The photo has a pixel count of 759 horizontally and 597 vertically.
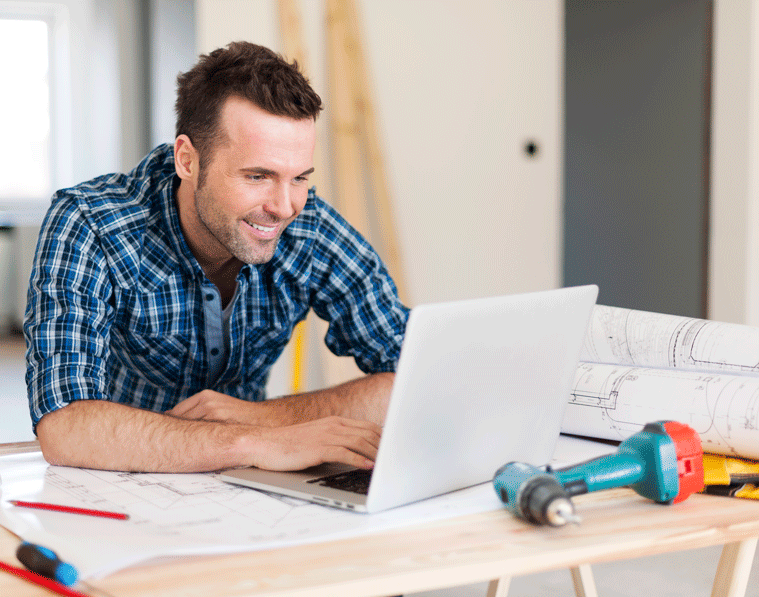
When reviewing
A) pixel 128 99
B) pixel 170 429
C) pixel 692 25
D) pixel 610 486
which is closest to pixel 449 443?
pixel 610 486

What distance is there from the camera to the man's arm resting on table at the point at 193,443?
0.92 m

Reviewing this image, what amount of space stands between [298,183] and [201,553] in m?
0.76

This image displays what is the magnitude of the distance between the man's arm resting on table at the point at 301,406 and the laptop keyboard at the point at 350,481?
0.28m

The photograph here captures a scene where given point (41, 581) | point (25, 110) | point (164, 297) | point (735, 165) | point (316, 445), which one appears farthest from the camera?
point (25, 110)

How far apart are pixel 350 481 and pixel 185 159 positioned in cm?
74

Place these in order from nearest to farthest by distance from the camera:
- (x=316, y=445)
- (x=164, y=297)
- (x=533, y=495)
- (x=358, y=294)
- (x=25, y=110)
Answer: (x=533, y=495) < (x=316, y=445) < (x=164, y=297) < (x=358, y=294) < (x=25, y=110)

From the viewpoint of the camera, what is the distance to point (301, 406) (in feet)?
4.11

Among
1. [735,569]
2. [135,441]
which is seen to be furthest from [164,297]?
[735,569]

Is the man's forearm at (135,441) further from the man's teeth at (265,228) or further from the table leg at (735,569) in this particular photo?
the table leg at (735,569)

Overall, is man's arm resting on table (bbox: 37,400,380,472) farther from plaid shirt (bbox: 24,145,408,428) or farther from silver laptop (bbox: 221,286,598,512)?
plaid shirt (bbox: 24,145,408,428)

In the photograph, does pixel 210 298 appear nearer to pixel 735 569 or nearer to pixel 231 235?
pixel 231 235

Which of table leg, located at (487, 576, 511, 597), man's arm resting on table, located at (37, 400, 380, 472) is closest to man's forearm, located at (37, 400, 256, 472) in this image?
man's arm resting on table, located at (37, 400, 380, 472)

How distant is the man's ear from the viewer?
4.48ft

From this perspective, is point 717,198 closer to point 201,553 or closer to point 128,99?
point 128,99
